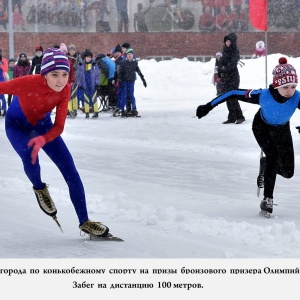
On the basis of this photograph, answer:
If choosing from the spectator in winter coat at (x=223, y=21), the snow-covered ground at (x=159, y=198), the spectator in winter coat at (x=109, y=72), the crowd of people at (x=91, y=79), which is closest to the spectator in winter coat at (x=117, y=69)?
the crowd of people at (x=91, y=79)

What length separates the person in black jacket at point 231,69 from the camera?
17.3 m

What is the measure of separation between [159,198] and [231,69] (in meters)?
8.84

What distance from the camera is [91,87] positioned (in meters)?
20.0

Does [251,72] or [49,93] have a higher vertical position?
[49,93]

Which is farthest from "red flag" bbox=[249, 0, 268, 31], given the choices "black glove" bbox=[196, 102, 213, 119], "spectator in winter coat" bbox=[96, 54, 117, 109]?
Answer: "black glove" bbox=[196, 102, 213, 119]

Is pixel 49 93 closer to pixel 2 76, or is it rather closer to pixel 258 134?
pixel 258 134

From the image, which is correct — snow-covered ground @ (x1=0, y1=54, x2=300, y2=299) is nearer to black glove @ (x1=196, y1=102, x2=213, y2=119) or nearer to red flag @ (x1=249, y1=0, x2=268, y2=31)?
black glove @ (x1=196, y1=102, x2=213, y2=119)

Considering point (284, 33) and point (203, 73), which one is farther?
point (284, 33)

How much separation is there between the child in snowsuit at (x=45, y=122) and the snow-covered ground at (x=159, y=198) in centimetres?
33


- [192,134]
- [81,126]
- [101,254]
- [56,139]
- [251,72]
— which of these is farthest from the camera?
[251,72]

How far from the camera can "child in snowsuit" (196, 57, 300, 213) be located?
24.8 ft

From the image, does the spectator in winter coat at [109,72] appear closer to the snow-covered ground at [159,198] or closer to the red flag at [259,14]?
the snow-covered ground at [159,198]

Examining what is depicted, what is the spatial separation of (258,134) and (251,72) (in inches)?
958

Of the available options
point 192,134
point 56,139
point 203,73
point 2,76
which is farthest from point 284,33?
point 56,139
